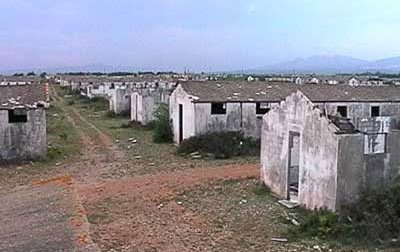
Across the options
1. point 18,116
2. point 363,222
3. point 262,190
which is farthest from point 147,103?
point 363,222

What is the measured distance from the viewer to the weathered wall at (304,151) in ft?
42.3

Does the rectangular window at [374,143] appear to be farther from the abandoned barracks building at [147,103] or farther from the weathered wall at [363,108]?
the abandoned barracks building at [147,103]

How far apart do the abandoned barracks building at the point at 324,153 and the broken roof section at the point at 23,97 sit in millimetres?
9934

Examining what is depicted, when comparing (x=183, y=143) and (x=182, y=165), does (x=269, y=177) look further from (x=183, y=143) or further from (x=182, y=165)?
(x=183, y=143)

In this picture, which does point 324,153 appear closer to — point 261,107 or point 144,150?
point 261,107

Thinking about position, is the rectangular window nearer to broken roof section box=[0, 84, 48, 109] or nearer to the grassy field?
the grassy field

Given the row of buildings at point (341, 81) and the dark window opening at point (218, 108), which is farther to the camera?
the row of buildings at point (341, 81)

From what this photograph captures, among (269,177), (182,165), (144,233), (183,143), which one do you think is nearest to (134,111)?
(183,143)

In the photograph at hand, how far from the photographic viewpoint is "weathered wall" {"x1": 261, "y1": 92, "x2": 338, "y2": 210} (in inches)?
508

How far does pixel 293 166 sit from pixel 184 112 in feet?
36.9

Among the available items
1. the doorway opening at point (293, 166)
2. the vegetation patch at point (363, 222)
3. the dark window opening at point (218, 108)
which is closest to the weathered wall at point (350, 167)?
the vegetation patch at point (363, 222)

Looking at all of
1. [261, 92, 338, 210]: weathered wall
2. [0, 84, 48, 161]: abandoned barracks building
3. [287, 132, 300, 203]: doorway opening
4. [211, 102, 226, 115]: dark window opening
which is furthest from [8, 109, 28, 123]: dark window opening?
[287, 132, 300, 203]: doorway opening

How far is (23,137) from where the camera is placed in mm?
21875

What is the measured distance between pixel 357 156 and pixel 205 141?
11669mm
